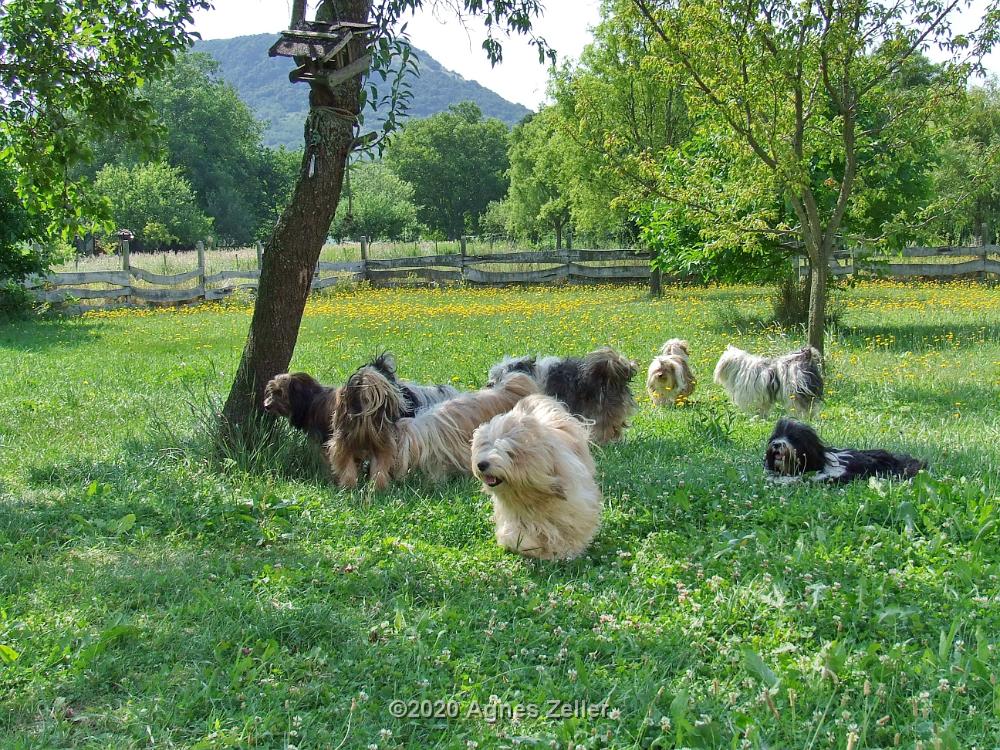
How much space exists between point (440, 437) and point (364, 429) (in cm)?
60

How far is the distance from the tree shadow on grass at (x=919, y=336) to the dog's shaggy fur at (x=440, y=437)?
8.44 metres

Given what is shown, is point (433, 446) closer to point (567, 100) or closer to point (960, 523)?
point (960, 523)

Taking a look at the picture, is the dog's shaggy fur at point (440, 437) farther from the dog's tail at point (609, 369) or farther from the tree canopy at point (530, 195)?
the tree canopy at point (530, 195)

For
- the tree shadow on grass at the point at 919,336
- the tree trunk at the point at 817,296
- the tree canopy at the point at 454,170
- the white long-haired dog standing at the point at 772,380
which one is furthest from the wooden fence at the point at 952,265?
the tree canopy at the point at 454,170

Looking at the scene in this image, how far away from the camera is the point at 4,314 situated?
61.9ft

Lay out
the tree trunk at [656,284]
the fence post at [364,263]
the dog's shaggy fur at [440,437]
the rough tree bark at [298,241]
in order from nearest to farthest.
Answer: the dog's shaggy fur at [440,437] < the rough tree bark at [298,241] < the tree trunk at [656,284] < the fence post at [364,263]

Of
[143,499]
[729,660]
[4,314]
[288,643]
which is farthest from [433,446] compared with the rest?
[4,314]

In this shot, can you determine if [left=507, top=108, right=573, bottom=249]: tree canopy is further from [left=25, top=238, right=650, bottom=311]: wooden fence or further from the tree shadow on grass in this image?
the tree shadow on grass

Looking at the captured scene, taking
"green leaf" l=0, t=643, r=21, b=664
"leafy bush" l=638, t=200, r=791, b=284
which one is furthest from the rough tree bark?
"leafy bush" l=638, t=200, r=791, b=284

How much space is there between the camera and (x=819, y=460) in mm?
5863

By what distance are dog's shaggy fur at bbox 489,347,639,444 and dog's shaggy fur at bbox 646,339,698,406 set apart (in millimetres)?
1348

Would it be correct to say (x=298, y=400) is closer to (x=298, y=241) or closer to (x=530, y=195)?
(x=298, y=241)

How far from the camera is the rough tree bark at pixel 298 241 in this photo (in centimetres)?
664

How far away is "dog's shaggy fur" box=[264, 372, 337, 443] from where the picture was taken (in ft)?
21.8
